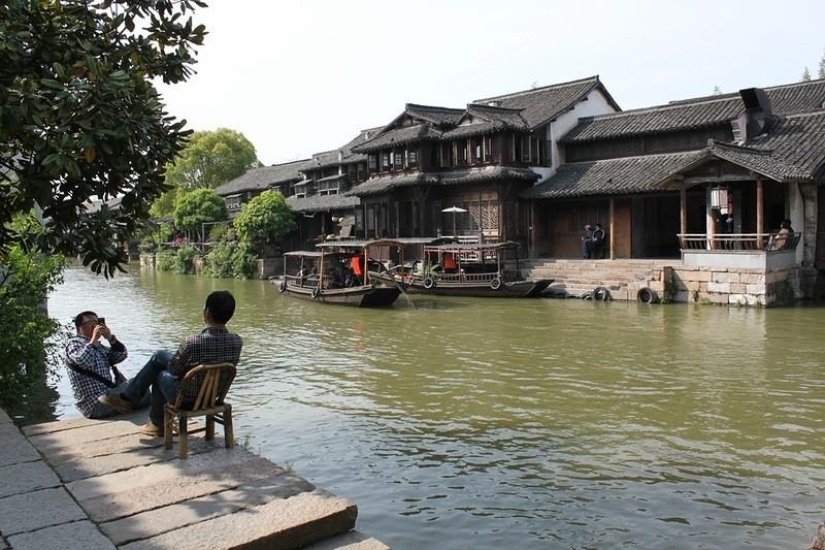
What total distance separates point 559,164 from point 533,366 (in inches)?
721

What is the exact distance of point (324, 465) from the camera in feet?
25.3

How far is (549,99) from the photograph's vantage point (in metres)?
31.0

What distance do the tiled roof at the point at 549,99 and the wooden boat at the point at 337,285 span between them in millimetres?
9404

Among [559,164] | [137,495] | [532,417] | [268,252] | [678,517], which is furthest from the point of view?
[268,252]

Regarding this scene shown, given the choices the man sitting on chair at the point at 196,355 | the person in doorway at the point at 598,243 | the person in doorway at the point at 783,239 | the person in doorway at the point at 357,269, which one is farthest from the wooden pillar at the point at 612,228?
the man sitting on chair at the point at 196,355

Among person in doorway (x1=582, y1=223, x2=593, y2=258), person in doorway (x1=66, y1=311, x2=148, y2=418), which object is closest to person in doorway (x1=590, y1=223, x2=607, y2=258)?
person in doorway (x1=582, y1=223, x2=593, y2=258)

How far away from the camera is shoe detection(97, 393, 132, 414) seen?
685 cm

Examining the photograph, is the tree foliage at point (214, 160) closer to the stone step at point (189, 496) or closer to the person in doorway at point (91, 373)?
the person in doorway at point (91, 373)

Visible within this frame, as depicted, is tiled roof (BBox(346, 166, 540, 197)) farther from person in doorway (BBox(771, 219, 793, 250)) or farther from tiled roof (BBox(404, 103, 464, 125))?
person in doorway (BBox(771, 219, 793, 250))

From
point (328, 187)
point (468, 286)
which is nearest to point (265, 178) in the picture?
point (328, 187)

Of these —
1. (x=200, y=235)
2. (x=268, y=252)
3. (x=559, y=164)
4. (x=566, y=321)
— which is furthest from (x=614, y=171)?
(x=200, y=235)

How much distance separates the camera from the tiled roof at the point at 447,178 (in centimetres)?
2777

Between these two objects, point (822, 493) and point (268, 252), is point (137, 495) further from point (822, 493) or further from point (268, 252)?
point (268, 252)

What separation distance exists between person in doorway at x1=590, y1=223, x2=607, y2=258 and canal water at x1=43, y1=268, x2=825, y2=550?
7614mm
